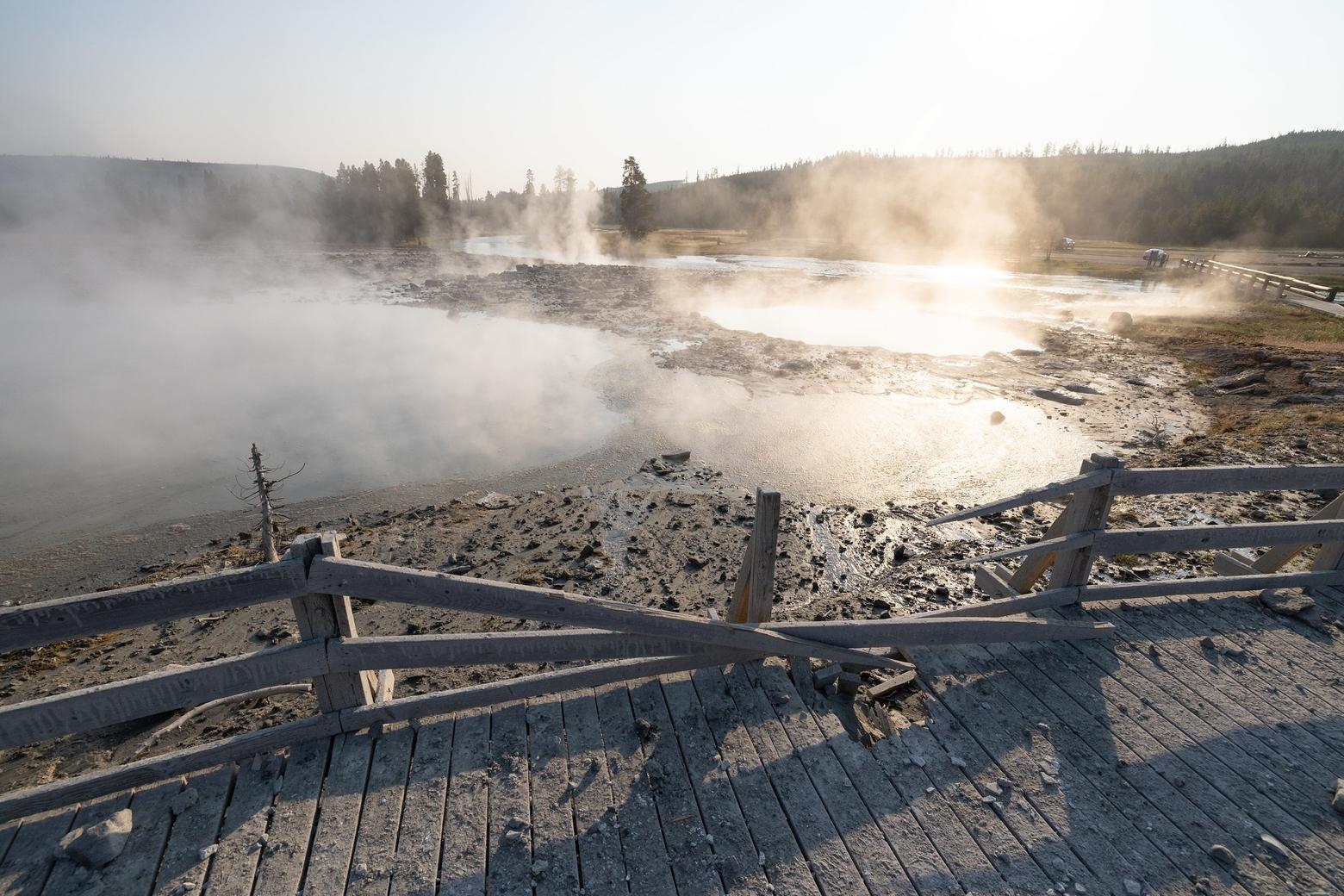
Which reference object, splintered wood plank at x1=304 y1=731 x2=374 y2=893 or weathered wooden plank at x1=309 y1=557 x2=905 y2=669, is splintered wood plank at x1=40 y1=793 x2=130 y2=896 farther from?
weathered wooden plank at x1=309 y1=557 x2=905 y2=669

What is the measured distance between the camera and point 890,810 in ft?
10.1

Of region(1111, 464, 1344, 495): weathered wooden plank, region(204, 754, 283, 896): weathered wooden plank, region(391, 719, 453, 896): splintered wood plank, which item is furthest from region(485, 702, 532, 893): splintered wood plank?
region(1111, 464, 1344, 495): weathered wooden plank

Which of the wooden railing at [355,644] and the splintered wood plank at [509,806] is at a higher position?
the wooden railing at [355,644]

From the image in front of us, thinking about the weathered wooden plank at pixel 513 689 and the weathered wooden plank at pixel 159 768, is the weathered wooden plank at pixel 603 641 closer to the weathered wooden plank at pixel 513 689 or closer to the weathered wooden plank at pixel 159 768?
the weathered wooden plank at pixel 513 689

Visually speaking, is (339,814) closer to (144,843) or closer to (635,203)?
(144,843)

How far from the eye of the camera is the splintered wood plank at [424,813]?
265 centimetres

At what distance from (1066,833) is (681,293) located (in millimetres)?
32850

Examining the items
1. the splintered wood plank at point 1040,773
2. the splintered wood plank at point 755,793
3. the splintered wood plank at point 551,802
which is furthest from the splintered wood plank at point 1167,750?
the splintered wood plank at point 551,802

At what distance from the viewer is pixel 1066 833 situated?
2.95 meters

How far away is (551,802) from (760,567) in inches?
71.0

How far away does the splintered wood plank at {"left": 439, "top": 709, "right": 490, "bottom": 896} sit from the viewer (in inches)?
105

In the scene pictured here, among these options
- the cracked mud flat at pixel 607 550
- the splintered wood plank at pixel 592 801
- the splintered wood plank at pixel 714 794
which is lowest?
the cracked mud flat at pixel 607 550

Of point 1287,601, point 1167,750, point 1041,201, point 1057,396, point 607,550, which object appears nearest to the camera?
point 1167,750

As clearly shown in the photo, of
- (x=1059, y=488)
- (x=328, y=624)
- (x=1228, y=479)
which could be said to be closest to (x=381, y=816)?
(x=328, y=624)
